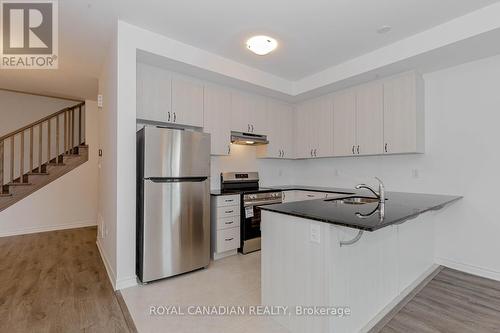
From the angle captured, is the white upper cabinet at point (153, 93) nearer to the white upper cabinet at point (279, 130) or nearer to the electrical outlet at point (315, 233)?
the white upper cabinet at point (279, 130)

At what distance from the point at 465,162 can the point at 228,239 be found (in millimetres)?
3142

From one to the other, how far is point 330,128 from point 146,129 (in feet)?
9.60

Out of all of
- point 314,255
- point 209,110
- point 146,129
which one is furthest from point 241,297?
point 209,110

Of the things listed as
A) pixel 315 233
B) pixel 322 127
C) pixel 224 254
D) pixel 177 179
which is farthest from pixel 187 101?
pixel 315 233

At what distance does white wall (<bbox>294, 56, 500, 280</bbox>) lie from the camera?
290 centimetres

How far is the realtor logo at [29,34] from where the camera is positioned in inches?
96.8

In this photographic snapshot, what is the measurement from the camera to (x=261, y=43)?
2885 mm

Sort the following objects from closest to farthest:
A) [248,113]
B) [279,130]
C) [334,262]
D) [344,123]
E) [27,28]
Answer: [334,262] < [27,28] < [344,123] < [248,113] < [279,130]

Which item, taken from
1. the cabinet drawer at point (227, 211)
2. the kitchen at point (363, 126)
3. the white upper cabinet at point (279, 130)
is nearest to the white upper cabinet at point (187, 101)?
the kitchen at point (363, 126)

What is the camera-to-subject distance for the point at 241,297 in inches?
95.0

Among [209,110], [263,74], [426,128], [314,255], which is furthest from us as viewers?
[263,74]

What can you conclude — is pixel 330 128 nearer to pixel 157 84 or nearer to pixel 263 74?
pixel 263 74

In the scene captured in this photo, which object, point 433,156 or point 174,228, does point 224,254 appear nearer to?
point 174,228

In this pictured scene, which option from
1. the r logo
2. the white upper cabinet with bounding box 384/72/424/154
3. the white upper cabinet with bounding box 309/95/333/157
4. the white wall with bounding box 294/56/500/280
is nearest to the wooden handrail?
the r logo
